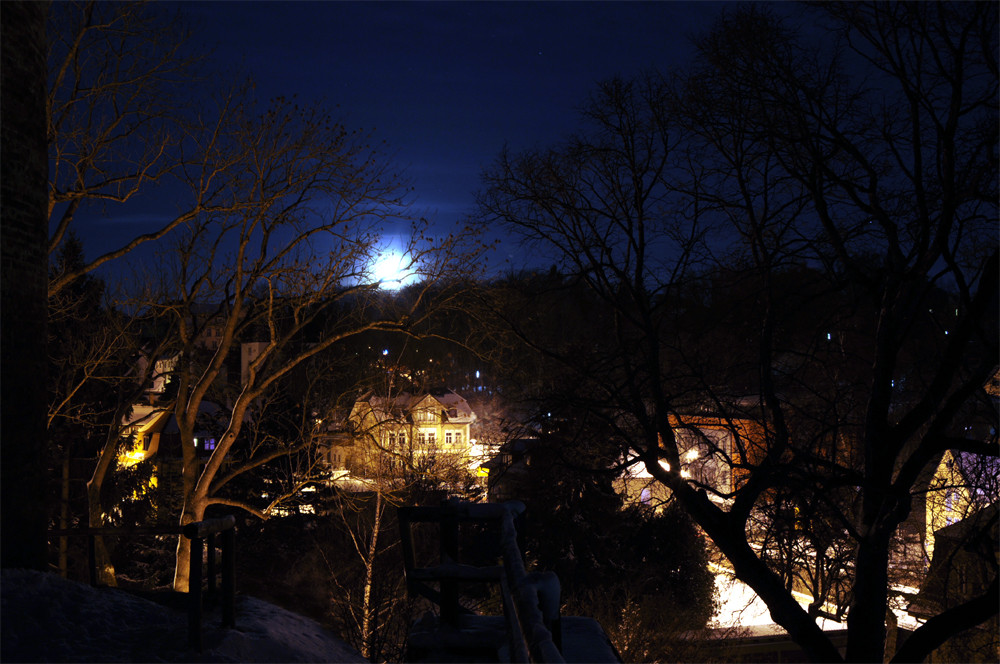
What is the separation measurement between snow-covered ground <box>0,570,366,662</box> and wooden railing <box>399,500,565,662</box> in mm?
1211

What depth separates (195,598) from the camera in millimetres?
4148

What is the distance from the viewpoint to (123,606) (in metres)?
4.88

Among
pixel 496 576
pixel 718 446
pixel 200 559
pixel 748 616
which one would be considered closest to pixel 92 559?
pixel 200 559

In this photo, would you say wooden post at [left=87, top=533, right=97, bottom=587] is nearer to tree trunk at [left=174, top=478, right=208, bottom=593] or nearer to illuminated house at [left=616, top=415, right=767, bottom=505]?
illuminated house at [left=616, top=415, right=767, bottom=505]

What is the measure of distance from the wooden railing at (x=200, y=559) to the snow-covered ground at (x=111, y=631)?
0.14 metres

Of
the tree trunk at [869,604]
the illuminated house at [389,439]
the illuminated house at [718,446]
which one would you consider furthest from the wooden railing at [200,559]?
the illuminated house at [389,439]

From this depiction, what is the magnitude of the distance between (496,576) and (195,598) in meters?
1.83

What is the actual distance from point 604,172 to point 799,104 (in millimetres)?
3107

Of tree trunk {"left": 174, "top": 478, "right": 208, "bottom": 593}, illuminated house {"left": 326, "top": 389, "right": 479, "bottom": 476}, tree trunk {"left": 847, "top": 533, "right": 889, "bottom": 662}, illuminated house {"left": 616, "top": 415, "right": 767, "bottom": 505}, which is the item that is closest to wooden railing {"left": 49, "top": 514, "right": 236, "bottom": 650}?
illuminated house {"left": 616, "top": 415, "right": 767, "bottom": 505}

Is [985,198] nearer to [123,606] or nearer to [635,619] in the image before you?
[123,606]

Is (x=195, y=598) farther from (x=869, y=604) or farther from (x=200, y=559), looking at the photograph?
(x=869, y=604)

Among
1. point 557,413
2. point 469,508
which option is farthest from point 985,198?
point 469,508

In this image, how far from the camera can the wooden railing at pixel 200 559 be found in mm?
4145

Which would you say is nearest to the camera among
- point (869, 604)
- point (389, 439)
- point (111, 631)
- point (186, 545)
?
point (111, 631)
